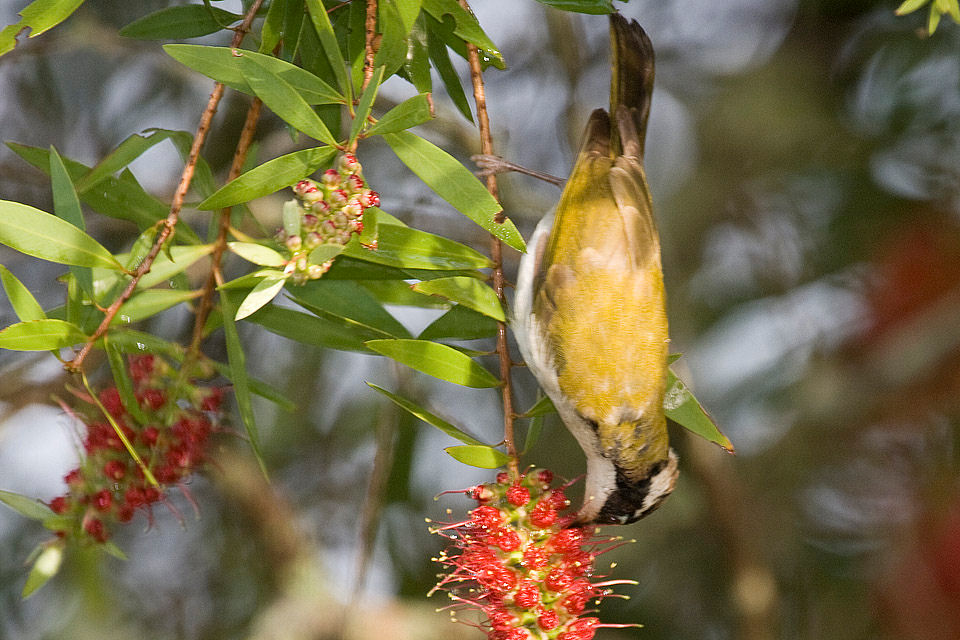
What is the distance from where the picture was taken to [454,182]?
4.38 ft

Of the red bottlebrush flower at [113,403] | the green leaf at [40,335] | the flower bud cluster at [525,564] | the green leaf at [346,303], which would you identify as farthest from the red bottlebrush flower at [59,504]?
the flower bud cluster at [525,564]

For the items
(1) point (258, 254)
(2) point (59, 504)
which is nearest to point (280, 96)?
(1) point (258, 254)

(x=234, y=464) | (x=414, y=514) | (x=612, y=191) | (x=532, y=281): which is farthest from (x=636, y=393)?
(x=414, y=514)

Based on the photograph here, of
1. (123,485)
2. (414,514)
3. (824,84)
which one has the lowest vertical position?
(414,514)

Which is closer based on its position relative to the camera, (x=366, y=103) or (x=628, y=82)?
(x=366, y=103)

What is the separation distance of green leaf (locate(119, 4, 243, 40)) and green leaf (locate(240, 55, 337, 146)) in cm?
42

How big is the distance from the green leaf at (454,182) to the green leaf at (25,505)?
2.90 ft

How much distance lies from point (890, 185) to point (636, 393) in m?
2.97

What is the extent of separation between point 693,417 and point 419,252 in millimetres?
579

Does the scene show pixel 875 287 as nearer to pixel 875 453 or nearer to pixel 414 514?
pixel 875 453

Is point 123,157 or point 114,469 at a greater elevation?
point 123,157

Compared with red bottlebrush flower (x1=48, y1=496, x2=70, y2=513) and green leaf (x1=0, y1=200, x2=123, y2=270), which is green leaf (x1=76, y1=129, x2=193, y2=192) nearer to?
green leaf (x1=0, y1=200, x2=123, y2=270)

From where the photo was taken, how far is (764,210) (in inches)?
171

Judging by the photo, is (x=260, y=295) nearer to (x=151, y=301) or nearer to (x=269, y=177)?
(x=269, y=177)
